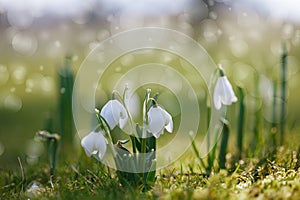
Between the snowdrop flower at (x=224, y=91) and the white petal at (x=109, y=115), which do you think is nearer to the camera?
the white petal at (x=109, y=115)

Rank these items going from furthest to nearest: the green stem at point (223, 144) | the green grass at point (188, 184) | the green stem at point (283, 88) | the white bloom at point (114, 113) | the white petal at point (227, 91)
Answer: the green stem at point (283, 88) → the green stem at point (223, 144) → the white petal at point (227, 91) → the white bloom at point (114, 113) → the green grass at point (188, 184)

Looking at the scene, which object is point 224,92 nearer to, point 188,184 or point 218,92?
point 218,92

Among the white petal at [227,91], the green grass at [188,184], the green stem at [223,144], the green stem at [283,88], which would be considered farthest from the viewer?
the green stem at [283,88]

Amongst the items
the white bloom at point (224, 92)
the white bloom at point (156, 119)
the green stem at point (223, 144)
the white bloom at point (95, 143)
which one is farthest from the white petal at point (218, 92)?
the white bloom at point (95, 143)

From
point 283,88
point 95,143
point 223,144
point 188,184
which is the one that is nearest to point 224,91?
point 223,144

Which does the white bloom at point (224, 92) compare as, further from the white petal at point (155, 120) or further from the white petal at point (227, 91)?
the white petal at point (155, 120)

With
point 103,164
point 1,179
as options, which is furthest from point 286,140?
point 1,179

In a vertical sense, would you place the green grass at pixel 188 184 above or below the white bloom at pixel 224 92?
below
